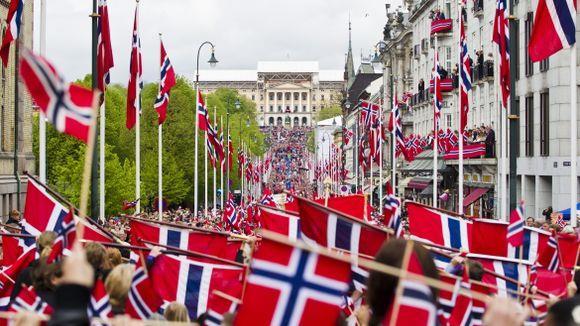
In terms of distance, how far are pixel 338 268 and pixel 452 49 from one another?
49.0m

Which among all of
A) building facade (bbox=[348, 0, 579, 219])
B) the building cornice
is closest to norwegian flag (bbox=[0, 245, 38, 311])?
building facade (bbox=[348, 0, 579, 219])

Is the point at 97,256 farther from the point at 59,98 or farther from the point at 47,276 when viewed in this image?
the point at 59,98

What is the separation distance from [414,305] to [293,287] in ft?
2.02

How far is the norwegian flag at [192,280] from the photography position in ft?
31.3

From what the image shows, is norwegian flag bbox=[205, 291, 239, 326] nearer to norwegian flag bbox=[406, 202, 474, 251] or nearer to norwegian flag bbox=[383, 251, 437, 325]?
norwegian flag bbox=[383, 251, 437, 325]

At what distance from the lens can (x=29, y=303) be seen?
834 cm

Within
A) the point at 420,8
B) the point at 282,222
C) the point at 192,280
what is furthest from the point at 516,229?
the point at 420,8

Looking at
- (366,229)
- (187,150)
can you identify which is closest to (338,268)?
(366,229)

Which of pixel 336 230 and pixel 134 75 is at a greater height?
pixel 134 75

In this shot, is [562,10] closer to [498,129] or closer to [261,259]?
[261,259]

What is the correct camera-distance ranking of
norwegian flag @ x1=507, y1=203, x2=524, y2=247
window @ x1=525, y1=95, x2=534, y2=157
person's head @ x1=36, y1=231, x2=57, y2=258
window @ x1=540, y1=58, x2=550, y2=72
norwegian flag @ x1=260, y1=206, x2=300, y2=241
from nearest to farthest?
person's head @ x1=36, y1=231, x2=57, y2=258
norwegian flag @ x1=507, y1=203, x2=524, y2=247
norwegian flag @ x1=260, y1=206, x2=300, y2=241
window @ x1=540, y1=58, x2=550, y2=72
window @ x1=525, y1=95, x2=534, y2=157

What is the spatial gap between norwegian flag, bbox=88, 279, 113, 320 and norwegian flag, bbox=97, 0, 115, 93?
1467 cm

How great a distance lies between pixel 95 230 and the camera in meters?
11.0

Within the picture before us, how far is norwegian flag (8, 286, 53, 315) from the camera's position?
25.6ft
